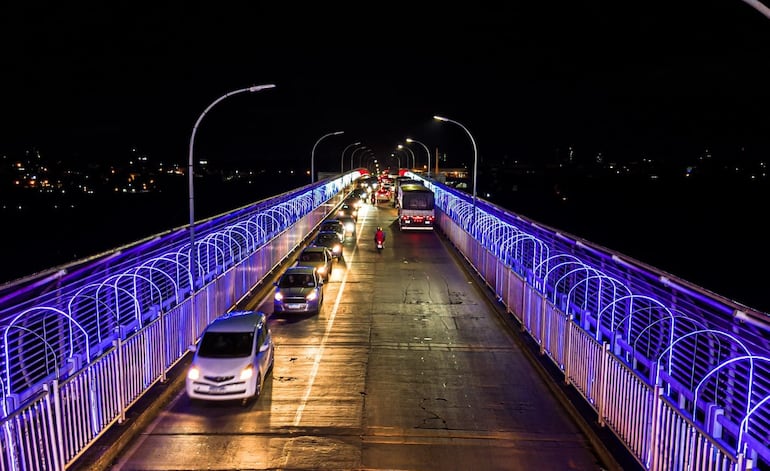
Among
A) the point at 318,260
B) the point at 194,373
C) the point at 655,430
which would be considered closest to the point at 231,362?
the point at 194,373

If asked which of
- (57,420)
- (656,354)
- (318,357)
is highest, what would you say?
(656,354)

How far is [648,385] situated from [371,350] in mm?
7793

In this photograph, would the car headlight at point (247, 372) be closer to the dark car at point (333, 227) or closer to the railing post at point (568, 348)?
the railing post at point (568, 348)

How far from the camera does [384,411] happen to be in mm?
10914

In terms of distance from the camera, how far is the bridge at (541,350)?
24.3 ft

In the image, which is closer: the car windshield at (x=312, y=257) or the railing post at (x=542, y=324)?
→ the railing post at (x=542, y=324)

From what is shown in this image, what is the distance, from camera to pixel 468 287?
906 inches

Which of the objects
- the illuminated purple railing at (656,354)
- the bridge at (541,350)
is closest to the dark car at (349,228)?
the bridge at (541,350)

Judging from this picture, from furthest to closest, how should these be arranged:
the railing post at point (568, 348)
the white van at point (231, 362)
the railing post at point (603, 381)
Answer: the railing post at point (568, 348), the white van at point (231, 362), the railing post at point (603, 381)

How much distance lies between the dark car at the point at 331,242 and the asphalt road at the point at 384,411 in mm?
10460

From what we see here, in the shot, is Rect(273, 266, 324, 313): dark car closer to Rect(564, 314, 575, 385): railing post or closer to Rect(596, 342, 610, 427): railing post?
Rect(564, 314, 575, 385): railing post

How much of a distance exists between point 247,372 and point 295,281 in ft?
25.9

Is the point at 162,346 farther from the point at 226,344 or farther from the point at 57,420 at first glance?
the point at 57,420

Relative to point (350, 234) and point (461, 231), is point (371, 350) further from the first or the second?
point (350, 234)
